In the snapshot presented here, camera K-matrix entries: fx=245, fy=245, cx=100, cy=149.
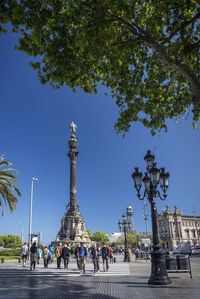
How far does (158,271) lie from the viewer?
31.6 feet

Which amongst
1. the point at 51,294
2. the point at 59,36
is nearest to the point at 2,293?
the point at 51,294

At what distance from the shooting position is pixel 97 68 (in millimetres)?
10117

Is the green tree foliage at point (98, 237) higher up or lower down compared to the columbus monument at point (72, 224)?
lower down

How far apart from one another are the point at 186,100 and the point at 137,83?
2454 mm

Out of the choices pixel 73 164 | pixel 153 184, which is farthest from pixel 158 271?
pixel 73 164

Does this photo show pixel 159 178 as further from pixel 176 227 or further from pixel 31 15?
pixel 176 227

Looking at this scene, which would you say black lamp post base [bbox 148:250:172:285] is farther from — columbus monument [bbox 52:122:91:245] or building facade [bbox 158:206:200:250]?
building facade [bbox 158:206:200:250]

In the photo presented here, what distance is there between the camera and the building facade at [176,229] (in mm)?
113938

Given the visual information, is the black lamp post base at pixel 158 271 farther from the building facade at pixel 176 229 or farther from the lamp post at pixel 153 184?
the building facade at pixel 176 229

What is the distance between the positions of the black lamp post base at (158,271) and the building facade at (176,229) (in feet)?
362

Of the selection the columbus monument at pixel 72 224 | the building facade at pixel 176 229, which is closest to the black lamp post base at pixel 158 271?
the columbus monument at pixel 72 224

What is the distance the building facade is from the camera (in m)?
114

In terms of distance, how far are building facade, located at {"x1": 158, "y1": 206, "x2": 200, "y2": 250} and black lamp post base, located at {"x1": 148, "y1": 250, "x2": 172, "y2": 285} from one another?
11034 centimetres

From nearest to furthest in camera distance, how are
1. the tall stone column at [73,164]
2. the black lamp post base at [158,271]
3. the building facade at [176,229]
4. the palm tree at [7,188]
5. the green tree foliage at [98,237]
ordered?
1. the black lamp post base at [158,271]
2. the palm tree at [7,188]
3. the tall stone column at [73,164]
4. the building facade at [176,229]
5. the green tree foliage at [98,237]
